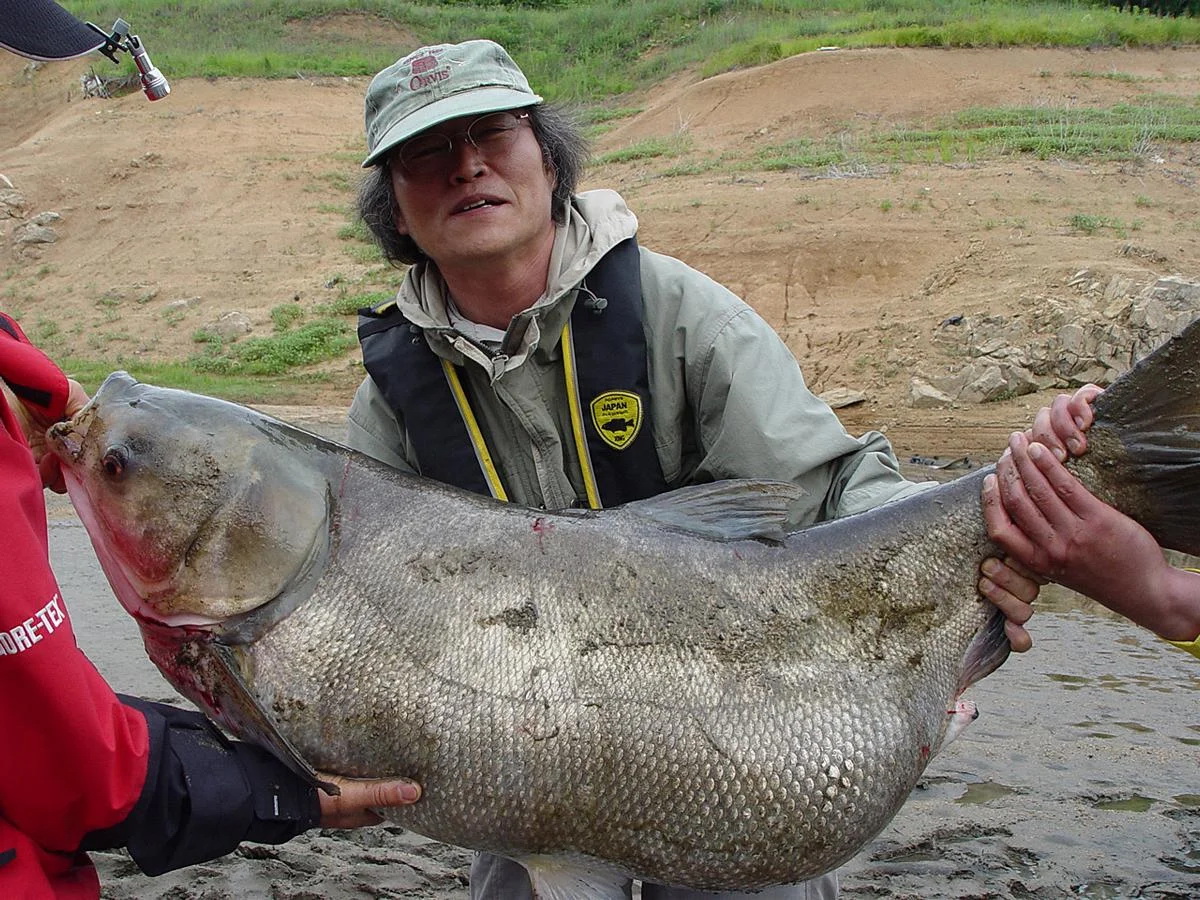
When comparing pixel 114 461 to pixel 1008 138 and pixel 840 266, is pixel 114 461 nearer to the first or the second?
pixel 840 266

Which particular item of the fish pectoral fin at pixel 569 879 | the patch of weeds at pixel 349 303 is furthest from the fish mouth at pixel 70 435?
the patch of weeds at pixel 349 303

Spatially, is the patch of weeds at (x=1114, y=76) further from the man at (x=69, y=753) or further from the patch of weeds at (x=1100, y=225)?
the man at (x=69, y=753)

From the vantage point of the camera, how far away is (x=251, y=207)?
1880cm

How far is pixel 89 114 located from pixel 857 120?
15461 millimetres

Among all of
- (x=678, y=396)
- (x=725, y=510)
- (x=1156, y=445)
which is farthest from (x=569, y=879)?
(x=1156, y=445)

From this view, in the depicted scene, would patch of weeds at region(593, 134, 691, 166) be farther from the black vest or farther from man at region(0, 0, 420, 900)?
man at region(0, 0, 420, 900)

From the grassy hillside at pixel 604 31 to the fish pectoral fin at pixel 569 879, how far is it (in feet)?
67.5

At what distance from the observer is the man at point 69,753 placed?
1.80 meters

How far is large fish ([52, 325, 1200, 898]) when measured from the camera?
2152mm

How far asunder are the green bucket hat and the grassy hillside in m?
19.6

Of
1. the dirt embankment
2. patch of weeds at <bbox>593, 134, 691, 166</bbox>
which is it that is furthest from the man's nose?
patch of weeds at <bbox>593, 134, 691, 166</bbox>

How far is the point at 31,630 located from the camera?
1.78 m

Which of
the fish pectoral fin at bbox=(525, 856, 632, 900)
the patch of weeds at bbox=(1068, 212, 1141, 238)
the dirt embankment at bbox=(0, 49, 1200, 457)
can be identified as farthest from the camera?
the patch of weeds at bbox=(1068, 212, 1141, 238)

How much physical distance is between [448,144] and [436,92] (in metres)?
0.12
